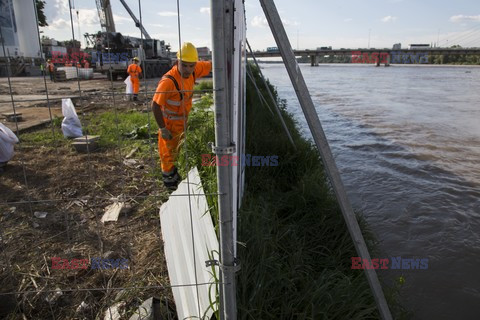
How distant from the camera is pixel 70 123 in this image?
652 centimetres

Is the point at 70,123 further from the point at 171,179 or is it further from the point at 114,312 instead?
the point at 114,312

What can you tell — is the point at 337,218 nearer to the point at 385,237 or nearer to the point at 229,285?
the point at 385,237

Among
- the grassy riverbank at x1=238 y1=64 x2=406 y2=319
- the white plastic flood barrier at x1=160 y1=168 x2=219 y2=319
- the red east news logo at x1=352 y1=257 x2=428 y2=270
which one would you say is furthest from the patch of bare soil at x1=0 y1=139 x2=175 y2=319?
the red east news logo at x1=352 y1=257 x2=428 y2=270

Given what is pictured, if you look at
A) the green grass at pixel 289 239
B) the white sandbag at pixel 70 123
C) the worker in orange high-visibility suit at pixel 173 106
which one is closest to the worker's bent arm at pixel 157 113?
the worker in orange high-visibility suit at pixel 173 106

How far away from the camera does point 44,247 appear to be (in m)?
3.03

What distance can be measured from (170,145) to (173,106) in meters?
0.49

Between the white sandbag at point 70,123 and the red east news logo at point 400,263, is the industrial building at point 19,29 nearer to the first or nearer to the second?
the white sandbag at point 70,123

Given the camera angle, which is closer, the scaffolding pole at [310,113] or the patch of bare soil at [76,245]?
the scaffolding pole at [310,113]

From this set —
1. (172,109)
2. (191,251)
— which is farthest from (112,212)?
(191,251)

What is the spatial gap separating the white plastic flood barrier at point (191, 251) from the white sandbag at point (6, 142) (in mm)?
3470

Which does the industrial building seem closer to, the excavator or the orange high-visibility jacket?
the excavator

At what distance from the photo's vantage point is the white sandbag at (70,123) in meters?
6.31

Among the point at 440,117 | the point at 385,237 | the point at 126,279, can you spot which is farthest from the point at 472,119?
the point at 126,279

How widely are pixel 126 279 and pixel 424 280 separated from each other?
9.37 ft
